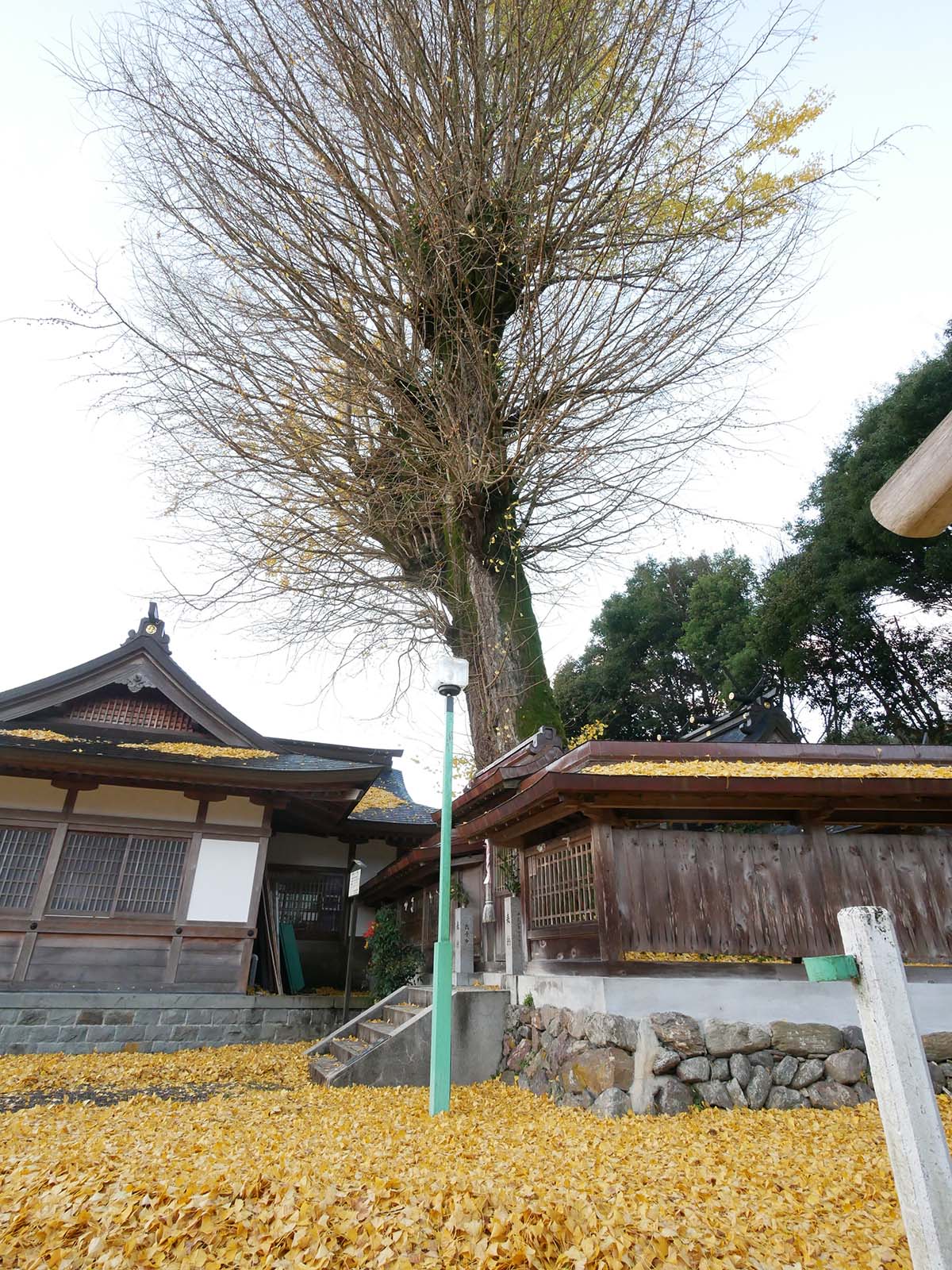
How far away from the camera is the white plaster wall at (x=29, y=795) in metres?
11.2

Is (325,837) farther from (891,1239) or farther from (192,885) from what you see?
(891,1239)

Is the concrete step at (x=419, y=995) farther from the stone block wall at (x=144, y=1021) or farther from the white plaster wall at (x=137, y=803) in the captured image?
the white plaster wall at (x=137, y=803)

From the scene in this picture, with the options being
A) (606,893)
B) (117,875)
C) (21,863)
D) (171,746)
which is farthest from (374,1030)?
(21,863)

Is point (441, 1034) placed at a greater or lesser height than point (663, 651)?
lesser

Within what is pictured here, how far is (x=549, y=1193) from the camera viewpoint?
3.58m

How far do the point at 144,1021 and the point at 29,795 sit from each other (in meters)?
4.09

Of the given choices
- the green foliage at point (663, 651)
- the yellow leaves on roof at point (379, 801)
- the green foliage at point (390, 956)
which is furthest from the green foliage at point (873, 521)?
the green foliage at point (390, 956)

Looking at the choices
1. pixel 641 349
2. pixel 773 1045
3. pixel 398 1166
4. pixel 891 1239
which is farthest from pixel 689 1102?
pixel 641 349

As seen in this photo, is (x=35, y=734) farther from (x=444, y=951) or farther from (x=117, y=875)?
(x=444, y=951)

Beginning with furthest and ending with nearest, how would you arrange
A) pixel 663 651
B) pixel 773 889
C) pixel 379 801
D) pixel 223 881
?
pixel 663 651 → pixel 379 801 → pixel 223 881 → pixel 773 889

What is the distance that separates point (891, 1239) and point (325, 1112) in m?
4.72

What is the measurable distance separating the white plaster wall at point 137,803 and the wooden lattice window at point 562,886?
6590 mm

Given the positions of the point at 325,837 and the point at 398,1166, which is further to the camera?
the point at 325,837

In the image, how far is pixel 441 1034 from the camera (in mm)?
6094
